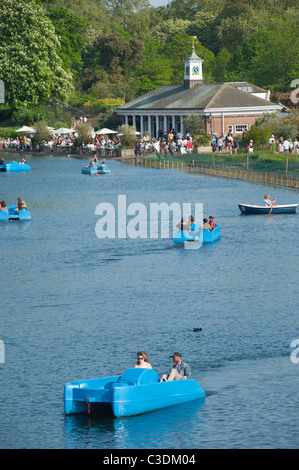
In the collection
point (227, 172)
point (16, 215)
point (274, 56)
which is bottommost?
point (16, 215)

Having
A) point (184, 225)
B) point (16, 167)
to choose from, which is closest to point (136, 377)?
point (184, 225)

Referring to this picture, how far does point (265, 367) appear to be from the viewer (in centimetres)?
2838

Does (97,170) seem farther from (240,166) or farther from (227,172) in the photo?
(240,166)

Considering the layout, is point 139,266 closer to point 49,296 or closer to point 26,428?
point 49,296

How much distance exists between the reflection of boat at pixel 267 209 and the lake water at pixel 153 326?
0.55 metres

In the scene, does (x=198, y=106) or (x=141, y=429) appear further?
(x=198, y=106)

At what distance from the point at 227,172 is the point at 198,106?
83.3 ft

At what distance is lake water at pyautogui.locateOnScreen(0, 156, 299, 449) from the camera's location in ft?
78.7

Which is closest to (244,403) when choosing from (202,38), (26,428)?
(26,428)

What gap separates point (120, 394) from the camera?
24.0 metres

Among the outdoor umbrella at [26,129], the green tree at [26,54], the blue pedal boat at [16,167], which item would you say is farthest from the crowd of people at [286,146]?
the green tree at [26,54]

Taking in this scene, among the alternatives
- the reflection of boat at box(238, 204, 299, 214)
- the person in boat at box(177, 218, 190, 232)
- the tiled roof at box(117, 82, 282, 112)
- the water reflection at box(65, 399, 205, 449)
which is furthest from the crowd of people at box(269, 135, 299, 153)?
the water reflection at box(65, 399, 205, 449)

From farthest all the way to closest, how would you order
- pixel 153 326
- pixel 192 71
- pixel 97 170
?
pixel 192 71, pixel 97 170, pixel 153 326

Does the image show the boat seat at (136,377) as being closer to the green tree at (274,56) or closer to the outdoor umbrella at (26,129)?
the outdoor umbrella at (26,129)
